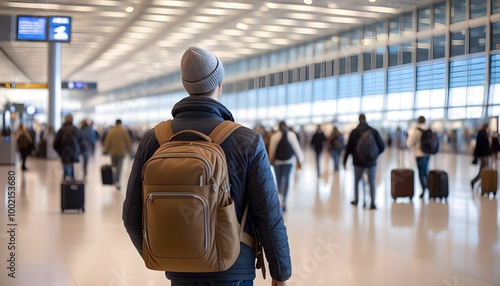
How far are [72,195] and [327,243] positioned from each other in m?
5.37

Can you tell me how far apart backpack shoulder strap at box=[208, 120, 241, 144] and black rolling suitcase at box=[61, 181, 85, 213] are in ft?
32.8

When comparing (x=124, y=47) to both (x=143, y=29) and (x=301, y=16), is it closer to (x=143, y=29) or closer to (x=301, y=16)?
(x=143, y=29)

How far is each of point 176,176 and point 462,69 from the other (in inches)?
295

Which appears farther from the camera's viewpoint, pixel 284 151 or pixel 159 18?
pixel 159 18

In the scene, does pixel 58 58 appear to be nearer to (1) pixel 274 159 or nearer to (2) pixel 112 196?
(2) pixel 112 196

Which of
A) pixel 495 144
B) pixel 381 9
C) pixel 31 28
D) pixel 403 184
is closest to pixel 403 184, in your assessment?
pixel 403 184

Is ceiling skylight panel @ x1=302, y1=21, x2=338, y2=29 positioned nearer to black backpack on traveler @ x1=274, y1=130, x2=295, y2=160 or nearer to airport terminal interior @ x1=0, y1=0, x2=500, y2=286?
airport terminal interior @ x1=0, y1=0, x2=500, y2=286

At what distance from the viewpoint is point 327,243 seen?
9.24 m

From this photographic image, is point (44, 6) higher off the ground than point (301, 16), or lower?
lower

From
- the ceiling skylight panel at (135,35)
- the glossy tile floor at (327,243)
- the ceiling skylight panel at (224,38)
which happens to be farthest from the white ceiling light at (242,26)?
the glossy tile floor at (327,243)

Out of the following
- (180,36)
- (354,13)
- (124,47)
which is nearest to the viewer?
(354,13)

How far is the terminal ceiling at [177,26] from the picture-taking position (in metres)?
12.9

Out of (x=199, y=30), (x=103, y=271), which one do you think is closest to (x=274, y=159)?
(x=103, y=271)

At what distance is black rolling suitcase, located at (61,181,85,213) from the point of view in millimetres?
12461
